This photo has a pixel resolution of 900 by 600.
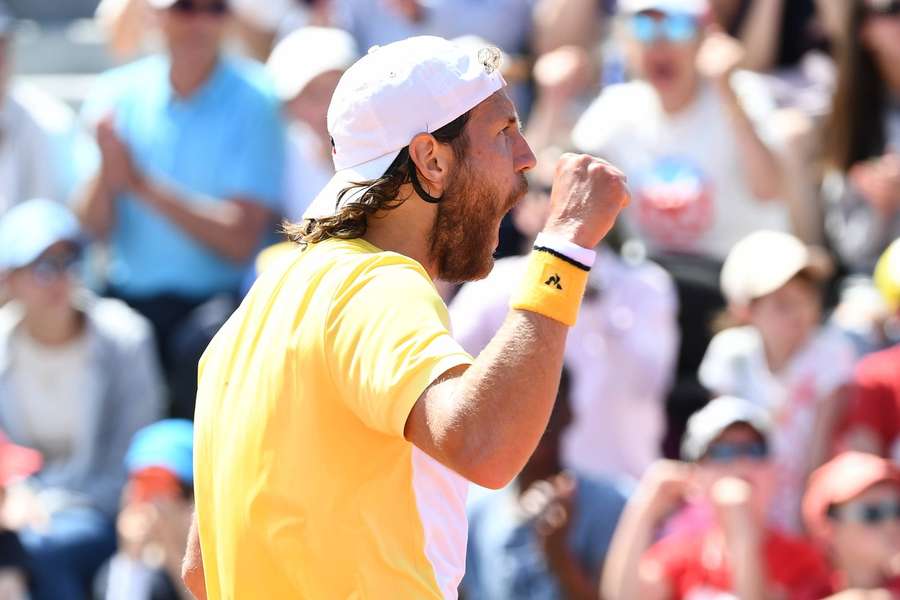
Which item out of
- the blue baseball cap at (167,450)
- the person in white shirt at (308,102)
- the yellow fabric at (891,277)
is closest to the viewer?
the yellow fabric at (891,277)

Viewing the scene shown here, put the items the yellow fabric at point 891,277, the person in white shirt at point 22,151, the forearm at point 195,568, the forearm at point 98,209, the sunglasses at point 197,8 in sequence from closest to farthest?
1. the forearm at point 195,568
2. the yellow fabric at point 891,277
3. the sunglasses at point 197,8
4. the forearm at point 98,209
5. the person in white shirt at point 22,151


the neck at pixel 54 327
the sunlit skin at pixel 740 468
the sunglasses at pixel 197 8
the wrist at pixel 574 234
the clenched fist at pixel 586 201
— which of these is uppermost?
the clenched fist at pixel 586 201

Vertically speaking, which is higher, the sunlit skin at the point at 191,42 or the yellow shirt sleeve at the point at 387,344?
the yellow shirt sleeve at the point at 387,344

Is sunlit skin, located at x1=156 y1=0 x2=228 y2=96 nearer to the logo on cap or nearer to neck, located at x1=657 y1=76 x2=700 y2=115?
neck, located at x1=657 y1=76 x2=700 y2=115

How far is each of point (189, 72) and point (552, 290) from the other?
4.30 metres

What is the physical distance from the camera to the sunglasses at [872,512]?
4.60 m

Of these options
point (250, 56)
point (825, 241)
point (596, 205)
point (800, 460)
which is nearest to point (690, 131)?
point (825, 241)

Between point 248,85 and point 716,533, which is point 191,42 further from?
point 716,533

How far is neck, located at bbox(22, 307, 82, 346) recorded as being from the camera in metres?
6.02

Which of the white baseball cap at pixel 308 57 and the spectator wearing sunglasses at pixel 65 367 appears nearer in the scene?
the spectator wearing sunglasses at pixel 65 367

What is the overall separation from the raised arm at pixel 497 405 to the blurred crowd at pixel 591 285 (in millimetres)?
2360

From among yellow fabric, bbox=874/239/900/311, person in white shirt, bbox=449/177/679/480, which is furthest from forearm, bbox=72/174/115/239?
yellow fabric, bbox=874/239/900/311

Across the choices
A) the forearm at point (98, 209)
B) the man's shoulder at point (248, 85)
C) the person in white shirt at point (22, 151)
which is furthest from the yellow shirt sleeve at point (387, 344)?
the person in white shirt at point (22, 151)

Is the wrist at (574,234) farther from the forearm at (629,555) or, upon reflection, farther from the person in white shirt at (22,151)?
the person in white shirt at (22,151)
